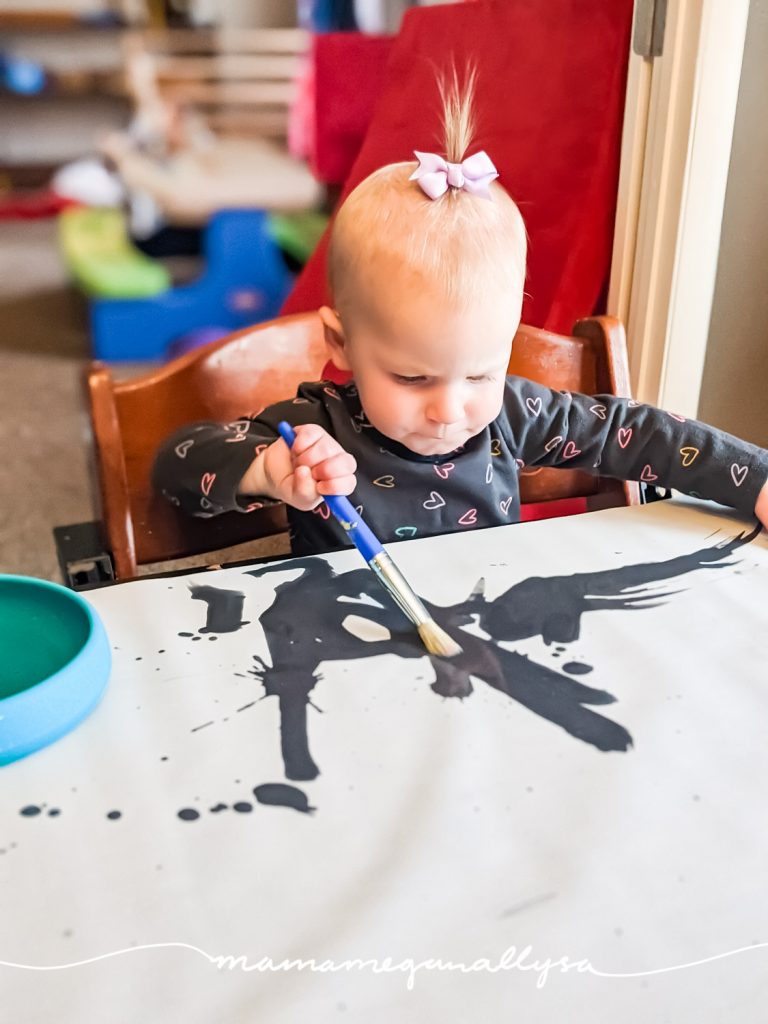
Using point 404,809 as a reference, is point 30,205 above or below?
below

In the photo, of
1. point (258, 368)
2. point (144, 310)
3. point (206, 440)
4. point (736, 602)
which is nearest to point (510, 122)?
point (258, 368)

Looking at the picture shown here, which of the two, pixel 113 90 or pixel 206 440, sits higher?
A: pixel 113 90

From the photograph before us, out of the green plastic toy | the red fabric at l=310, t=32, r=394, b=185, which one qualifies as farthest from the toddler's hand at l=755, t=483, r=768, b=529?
the green plastic toy

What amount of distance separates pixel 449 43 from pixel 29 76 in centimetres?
286

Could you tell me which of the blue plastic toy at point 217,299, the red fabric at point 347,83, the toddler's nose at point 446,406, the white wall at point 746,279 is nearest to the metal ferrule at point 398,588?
the toddler's nose at point 446,406

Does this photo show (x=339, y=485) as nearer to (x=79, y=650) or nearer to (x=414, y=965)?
(x=79, y=650)

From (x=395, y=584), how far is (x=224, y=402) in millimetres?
316

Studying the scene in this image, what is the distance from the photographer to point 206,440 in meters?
0.77

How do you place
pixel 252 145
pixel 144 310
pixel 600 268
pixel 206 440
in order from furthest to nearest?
pixel 252 145 < pixel 144 310 < pixel 600 268 < pixel 206 440

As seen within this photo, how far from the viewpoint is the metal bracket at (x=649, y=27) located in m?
1.19

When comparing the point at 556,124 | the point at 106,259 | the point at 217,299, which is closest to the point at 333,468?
the point at 556,124

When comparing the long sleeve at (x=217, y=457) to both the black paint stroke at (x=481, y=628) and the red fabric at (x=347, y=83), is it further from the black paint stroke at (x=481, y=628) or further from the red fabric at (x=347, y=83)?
the red fabric at (x=347, y=83)

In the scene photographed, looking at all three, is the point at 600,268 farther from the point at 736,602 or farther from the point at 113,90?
the point at 113,90

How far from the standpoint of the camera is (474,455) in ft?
2.75
